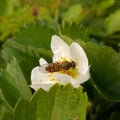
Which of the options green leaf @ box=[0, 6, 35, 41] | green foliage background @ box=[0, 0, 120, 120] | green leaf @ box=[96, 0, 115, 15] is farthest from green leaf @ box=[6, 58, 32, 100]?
green leaf @ box=[96, 0, 115, 15]

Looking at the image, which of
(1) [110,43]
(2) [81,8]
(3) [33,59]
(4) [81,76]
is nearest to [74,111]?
(4) [81,76]

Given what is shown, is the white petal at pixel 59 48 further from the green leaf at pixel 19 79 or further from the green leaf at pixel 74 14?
the green leaf at pixel 74 14

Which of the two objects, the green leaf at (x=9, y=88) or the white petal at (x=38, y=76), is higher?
the white petal at (x=38, y=76)

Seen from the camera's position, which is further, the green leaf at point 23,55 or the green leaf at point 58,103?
the green leaf at point 23,55

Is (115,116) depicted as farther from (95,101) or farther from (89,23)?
(89,23)

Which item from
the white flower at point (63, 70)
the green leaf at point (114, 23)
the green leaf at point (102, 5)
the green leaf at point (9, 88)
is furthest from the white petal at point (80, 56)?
the green leaf at point (102, 5)

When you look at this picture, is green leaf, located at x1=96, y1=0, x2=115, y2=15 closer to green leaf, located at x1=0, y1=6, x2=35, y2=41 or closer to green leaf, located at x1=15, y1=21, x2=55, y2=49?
green leaf, located at x1=0, y1=6, x2=35, y2=41

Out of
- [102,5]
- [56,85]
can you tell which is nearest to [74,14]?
[102,5]

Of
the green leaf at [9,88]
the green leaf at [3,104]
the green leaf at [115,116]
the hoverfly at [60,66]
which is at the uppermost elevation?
the hoverfly at [60,66]
